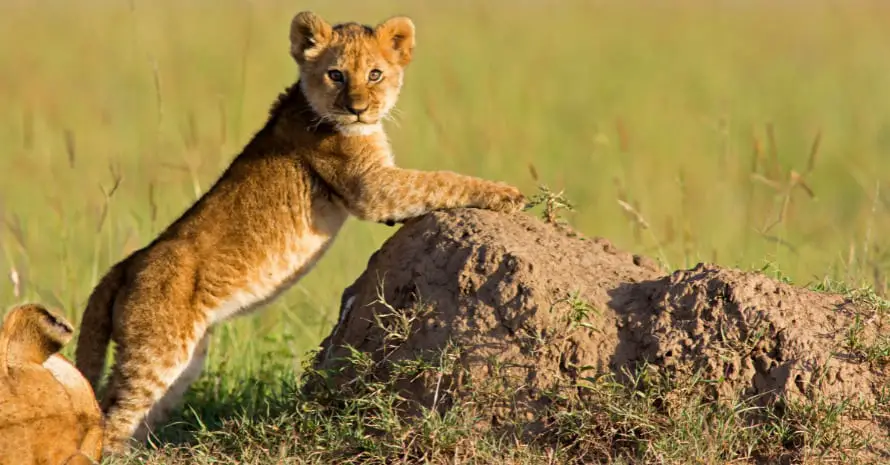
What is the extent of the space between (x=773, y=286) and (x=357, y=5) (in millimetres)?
18663

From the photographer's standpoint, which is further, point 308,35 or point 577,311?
point 308,35

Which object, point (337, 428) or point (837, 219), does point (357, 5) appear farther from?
point (337, 428)

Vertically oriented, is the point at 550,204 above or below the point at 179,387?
above

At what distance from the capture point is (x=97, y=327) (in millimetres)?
6473

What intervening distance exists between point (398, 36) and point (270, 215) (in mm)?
1213

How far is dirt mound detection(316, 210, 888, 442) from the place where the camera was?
210 inches

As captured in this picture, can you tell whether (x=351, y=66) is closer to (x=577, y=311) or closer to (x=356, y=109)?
(x=356, y=109)

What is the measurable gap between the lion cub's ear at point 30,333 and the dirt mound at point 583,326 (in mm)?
1273

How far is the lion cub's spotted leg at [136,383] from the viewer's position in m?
6.15

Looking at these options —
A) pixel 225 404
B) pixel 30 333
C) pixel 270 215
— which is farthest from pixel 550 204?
pixel 30 333

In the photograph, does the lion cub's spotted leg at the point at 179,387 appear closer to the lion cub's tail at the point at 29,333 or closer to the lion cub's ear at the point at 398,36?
the lion cub's tail at the point at 29,333

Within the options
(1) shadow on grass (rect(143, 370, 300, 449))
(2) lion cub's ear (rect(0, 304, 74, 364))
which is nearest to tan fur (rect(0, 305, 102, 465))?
(2) lion cub's ear (rect(0, 304, 74, 364))

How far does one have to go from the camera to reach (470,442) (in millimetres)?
5258

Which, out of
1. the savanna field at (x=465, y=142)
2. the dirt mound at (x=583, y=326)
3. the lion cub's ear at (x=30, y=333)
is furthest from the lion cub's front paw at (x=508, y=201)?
the lion cub's ear at (x=30, y=333)
